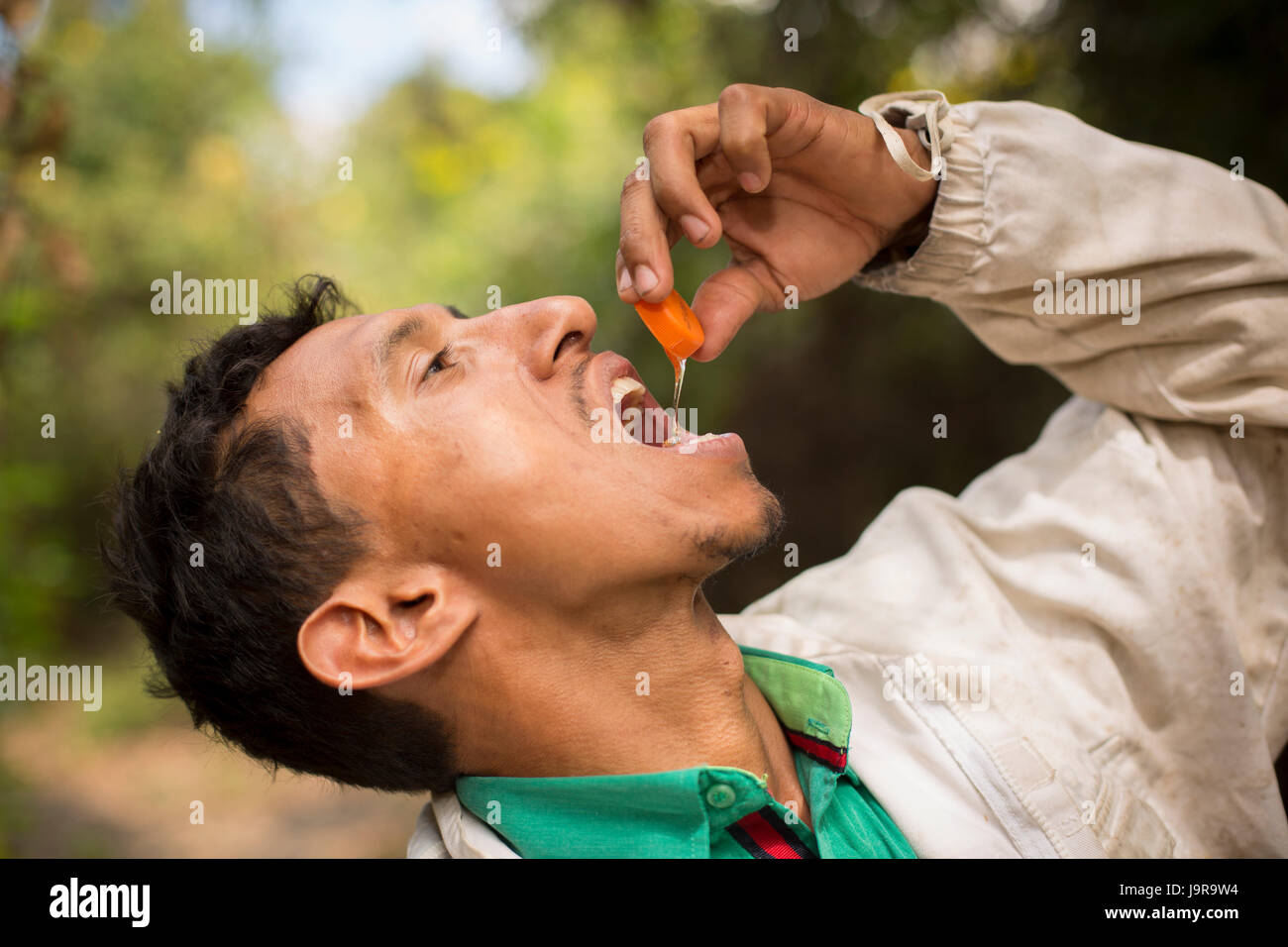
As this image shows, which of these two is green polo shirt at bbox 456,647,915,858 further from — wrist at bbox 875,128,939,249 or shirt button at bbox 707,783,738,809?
wrist at bbox 875,128,939,249

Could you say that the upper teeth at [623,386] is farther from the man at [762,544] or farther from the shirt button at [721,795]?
the shirt button at [721,795]

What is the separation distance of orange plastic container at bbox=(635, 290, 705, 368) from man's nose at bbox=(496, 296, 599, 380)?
10 cm

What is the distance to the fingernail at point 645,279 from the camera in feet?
5.03

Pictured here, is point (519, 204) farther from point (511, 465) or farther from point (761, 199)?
point (511, 465)

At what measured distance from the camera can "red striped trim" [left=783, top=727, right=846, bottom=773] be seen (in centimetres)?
165

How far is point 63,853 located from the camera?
16.1 feet

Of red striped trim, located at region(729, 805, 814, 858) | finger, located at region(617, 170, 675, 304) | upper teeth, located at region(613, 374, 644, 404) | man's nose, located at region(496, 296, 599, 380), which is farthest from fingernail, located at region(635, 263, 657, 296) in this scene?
red striped trim, located at region(729, 805, 814, 858)

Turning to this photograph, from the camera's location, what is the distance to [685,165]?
1.56 metres

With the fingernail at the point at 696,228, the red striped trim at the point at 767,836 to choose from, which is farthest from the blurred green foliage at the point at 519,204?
the red striped trim at the point at 767,836

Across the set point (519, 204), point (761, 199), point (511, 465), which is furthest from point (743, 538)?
point (519, 204)

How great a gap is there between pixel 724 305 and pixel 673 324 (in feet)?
0.63

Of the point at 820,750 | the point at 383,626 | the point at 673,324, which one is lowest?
the point at 820,750

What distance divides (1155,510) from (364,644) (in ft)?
4.94
